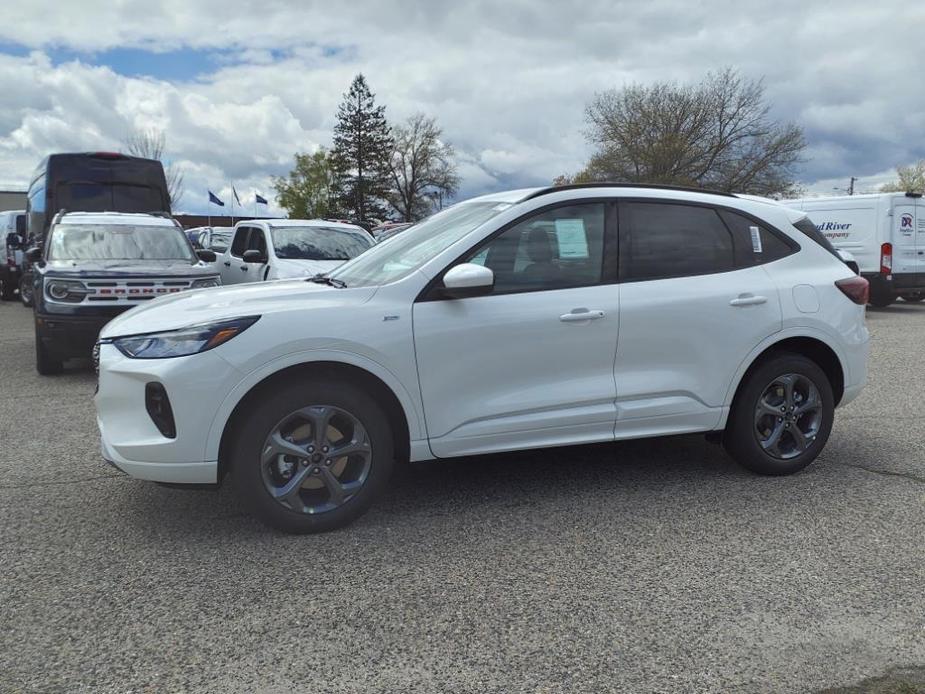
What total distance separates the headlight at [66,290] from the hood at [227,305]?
448 cm

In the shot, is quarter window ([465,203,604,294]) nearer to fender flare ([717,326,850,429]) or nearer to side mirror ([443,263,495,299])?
side mirror ([443,263,495,299])

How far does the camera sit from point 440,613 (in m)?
3.07

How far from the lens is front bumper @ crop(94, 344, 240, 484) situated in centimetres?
351

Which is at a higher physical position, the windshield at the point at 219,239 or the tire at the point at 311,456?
the windshield at the point at 219,239

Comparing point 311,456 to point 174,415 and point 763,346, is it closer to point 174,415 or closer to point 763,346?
point 174,415

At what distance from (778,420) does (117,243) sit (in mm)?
7893

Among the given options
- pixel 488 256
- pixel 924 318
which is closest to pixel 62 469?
pixel 488 256

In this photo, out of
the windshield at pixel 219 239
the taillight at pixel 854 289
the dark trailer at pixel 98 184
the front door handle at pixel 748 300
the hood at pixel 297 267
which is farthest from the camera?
the windshield at pixel 219 239

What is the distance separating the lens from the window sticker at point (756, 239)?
4.69 metres

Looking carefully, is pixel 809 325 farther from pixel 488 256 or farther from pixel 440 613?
pixel 440 613

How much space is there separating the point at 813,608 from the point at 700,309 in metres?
1.78

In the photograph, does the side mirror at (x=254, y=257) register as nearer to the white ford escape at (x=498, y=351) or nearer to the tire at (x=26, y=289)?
the white ford escape at (x=498, y=351)

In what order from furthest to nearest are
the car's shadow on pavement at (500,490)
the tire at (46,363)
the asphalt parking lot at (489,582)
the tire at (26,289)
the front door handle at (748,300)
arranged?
the tire at (26,289)
the tire at (46,363)
the front door handle at (748,300)
the car's shadow on pavement at (500,490)
the asphalt parking lot at (489,582)

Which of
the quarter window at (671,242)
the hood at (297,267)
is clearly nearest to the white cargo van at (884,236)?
the hood at (297,267)
